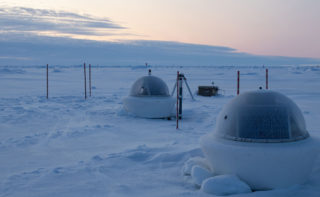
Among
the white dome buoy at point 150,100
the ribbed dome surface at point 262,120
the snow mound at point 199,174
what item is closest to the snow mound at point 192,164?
the snow mound at point 199,174

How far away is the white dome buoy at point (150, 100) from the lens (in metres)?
14.4

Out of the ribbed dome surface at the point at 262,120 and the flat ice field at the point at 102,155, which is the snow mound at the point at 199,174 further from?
the ribbed dome surface at the point at 262,120

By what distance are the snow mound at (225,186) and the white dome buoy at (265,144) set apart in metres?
0.14

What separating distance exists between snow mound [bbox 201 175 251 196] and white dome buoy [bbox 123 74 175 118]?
8.66 metres

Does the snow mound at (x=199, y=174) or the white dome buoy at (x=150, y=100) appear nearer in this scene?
the snow mound at (x=199, y=174)

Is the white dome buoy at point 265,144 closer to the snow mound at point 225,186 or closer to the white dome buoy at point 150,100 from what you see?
the snow mound at point 225,186

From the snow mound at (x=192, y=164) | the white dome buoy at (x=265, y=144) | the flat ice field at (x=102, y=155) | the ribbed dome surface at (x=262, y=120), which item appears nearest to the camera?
the white dome buoy at (x=265, y=144)

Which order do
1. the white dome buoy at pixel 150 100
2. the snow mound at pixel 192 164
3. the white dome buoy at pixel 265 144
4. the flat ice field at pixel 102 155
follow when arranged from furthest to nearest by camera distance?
1. the white dome buoy at pixel 150 100
2. the snow mound at pixel 192 164
3. the flat ice field at pixel 102 155
4. the white dome buoy at pixel 265 144

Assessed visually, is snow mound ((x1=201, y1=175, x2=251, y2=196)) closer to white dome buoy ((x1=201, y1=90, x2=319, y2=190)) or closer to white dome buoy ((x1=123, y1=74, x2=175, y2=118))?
white dome buoy ((x1=201, y1=90, x2=319, y2=190))

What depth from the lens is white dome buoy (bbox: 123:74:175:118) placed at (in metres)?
14.4

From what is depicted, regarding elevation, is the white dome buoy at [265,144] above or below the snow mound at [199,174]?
above

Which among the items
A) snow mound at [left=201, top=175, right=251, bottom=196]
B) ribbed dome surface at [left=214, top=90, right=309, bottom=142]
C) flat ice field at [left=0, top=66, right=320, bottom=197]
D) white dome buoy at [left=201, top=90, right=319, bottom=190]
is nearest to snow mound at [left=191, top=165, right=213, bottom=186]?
flat ice field at [left=0, top=66, right=320, bottom=197]

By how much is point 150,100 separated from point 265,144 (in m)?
9.09

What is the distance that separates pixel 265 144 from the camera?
215 inches
